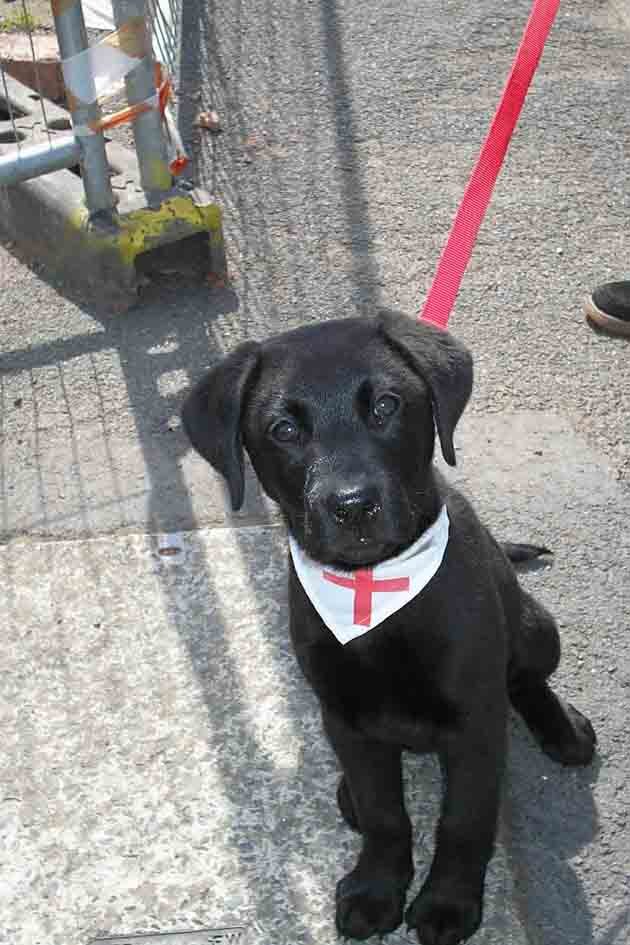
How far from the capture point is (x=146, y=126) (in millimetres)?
5145

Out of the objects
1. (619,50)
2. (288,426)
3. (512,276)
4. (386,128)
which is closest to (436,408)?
(288,426)

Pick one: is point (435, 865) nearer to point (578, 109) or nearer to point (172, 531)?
point (172, 531)

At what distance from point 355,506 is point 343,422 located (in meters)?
0.20

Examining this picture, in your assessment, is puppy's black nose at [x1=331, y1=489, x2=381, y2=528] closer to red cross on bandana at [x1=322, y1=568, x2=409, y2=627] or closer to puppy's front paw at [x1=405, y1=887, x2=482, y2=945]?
red cross on bandana at [x1=322, y1=568, x2=409, y2=627]

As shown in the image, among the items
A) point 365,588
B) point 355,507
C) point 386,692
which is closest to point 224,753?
point 386,692

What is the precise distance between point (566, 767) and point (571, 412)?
1.62 meters

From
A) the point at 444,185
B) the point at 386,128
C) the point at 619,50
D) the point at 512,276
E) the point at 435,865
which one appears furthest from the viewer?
the point at 619,50

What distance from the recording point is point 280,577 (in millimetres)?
3848

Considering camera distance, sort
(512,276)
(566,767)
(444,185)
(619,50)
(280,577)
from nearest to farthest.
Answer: (566,767) < (280,577) < (512,276) < (444,185) < (619,50)

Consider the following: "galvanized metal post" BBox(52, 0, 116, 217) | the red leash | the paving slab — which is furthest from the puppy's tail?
"galvanized metal post" BBox(52, 0, 116, 217)

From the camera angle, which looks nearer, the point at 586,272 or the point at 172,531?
the point at 172,531

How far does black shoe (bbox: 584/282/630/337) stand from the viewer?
4883mm

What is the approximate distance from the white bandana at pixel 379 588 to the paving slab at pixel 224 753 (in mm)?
669

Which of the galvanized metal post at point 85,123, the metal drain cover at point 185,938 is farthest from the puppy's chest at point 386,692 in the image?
the galvanized metal post at point 85,123
